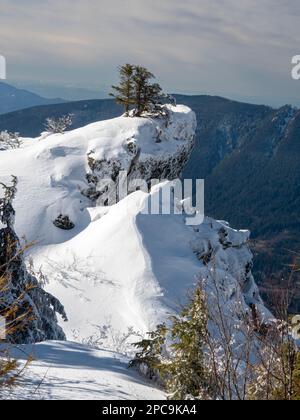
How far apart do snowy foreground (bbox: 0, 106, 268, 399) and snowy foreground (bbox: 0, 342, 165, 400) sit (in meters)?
0.04

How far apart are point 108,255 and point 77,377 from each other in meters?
15.8

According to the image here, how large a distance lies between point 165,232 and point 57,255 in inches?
290

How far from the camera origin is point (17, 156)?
4109 cm

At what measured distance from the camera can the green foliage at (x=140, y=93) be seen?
1735 inches

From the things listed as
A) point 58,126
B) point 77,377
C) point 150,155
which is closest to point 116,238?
point 150,155

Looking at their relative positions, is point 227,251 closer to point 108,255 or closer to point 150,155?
point 108,255

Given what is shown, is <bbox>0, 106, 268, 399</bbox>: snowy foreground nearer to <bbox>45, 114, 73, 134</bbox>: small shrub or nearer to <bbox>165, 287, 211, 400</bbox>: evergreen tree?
<bbox>165, 287, 211, 400</bbox>: evergreen tree

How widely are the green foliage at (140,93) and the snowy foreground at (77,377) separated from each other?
34.3m

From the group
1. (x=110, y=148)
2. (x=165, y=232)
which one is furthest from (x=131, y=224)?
(x=110, y=148)

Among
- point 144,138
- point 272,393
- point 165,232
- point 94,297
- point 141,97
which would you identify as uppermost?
point 141,97

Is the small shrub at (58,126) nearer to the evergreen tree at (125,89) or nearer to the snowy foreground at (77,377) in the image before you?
the evergreen tree at (125,89)

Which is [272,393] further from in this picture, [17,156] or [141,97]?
[141,97]

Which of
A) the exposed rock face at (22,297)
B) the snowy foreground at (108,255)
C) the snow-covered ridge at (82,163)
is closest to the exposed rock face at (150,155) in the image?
the snow-covered ridge at (82,163)

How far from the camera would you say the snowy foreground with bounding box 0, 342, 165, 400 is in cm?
827
